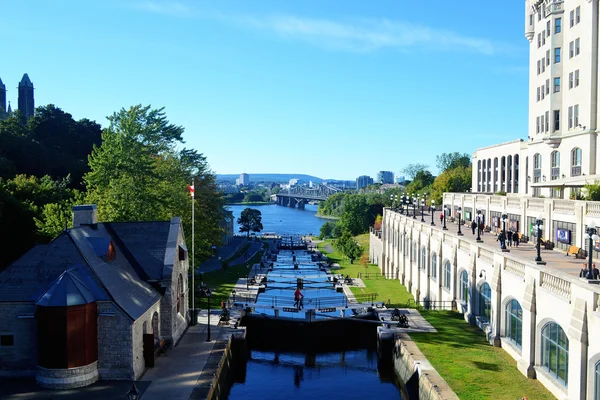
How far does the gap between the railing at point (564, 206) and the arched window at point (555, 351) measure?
12.6 m

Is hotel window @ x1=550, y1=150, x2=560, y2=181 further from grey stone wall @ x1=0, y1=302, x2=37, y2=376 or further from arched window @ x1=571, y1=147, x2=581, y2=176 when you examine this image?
grey stone wall @ x1=0, y1=302, x2=37, y2=376

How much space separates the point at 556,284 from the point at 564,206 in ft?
46.7

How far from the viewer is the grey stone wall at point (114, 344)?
25.2 meters

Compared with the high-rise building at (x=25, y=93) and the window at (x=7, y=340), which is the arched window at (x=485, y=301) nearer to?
the window at (x=7, y=340)

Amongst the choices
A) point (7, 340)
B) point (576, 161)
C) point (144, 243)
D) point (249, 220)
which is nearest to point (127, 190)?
point (144, 243)

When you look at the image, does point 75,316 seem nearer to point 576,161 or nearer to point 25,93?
point 576,161

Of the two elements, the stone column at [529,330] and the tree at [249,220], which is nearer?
the stone column at [529,330]

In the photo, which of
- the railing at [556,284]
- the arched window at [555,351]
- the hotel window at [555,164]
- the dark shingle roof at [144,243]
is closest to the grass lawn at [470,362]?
the arched window at [555,351]

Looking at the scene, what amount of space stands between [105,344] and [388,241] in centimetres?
5115

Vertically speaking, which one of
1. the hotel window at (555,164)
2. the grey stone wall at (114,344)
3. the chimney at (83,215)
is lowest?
the grey stone wall at (114,344)

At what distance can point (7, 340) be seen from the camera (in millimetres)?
25312

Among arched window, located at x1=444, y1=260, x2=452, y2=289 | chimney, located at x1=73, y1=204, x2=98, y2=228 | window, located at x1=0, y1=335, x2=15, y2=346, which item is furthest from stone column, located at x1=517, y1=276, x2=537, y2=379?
window, located at x1=0, y1=335, x2=15, y2=346

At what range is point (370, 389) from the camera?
31438mm

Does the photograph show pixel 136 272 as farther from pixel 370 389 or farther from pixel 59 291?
pixel 370 389
